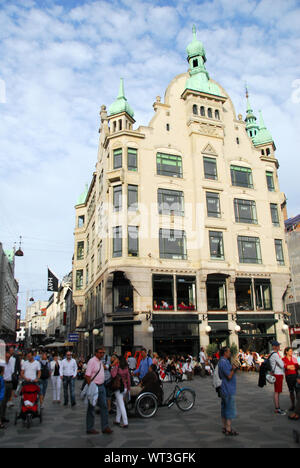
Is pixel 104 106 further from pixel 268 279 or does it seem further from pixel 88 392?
pixel 88 392

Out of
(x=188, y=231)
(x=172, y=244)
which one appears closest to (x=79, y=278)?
(x=172, y=244)

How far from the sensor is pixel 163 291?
3038 cm

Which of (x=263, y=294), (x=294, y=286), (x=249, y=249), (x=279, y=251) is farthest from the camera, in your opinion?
(x=294, y=286)

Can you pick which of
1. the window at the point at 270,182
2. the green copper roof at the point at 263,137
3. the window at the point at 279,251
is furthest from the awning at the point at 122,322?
the green copper roof at the point at 263,137

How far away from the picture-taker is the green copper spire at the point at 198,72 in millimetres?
36013

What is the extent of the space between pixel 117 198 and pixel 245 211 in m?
12.4

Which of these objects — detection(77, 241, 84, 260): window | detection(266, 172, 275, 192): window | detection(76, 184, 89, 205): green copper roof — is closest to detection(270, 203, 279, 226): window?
detection(266, 172, 275, 192): window

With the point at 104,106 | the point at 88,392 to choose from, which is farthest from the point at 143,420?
the point at 104,106

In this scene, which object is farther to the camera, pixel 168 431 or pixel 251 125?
pixel 251 125

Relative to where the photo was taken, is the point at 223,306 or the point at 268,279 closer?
the point at 223,306

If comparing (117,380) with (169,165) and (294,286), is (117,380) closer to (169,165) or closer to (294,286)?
(169,165)
